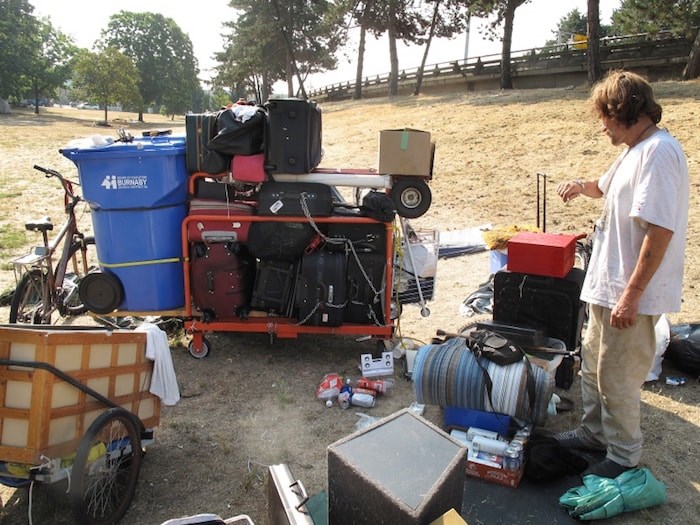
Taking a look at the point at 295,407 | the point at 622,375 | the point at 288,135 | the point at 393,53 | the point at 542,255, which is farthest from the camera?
the point at 393,53

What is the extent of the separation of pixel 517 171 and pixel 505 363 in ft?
31.2

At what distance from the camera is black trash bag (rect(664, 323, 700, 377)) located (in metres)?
4.10

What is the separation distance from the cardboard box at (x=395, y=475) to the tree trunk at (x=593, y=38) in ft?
59.7

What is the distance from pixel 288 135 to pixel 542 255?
7.34 ft

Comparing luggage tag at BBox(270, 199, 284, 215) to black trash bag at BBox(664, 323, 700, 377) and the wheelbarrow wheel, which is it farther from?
black trash bag at BBox(664, 323, 700, 377)

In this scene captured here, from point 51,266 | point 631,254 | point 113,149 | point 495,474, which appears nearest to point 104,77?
point 51,266

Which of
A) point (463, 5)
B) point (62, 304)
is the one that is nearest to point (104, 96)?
point (463, 5)

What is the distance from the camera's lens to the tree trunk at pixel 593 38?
16.6 m

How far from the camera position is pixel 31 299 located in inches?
191

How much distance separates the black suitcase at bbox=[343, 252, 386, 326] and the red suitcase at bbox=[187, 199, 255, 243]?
38.2 inches

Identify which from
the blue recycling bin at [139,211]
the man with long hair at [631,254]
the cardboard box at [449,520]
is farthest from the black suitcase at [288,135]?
the cardboard box at [449,520]

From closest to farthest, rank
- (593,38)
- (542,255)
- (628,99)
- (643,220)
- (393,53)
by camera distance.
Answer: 1. (643,220)
2. (628,99)
3. (542,255)
4. (593,38)
5. (393,53)

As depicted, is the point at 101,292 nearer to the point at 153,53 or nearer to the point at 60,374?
the point at 60,374

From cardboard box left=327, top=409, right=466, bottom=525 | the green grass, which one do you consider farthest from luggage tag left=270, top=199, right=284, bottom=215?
the green grass
